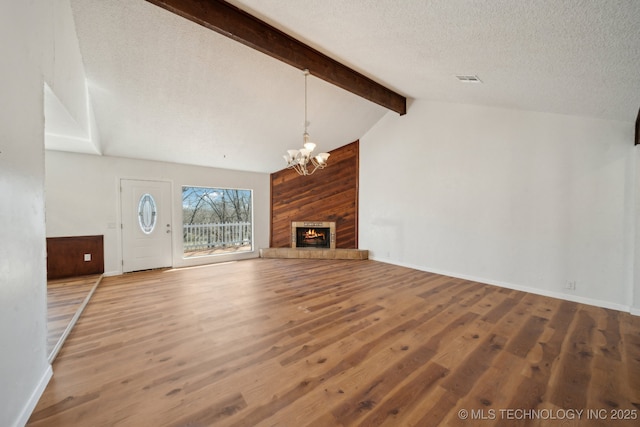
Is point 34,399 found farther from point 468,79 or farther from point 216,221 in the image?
point 216,221

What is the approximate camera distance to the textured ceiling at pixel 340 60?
1.85m

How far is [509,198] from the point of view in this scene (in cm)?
399

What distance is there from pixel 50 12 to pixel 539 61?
4.22 metres

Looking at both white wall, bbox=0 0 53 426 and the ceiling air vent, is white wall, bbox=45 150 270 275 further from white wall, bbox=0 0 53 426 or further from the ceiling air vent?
the ceiling air vent

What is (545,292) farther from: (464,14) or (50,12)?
(50,12)

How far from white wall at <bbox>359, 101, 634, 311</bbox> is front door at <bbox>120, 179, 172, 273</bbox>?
4876 mm

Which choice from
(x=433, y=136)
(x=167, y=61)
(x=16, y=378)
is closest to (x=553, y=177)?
(x=433, y=136)

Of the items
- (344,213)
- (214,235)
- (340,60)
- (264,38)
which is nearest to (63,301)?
(214,235)

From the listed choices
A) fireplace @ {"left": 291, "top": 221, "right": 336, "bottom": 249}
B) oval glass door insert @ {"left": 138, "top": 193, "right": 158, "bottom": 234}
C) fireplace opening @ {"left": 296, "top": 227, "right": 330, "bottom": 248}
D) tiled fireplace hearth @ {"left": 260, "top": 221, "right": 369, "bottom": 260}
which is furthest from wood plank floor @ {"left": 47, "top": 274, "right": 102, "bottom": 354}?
fireplace opening @ {"left": 296, "top": 227, "right": 330, "bottom": 248}

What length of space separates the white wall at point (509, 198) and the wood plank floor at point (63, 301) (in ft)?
17.6

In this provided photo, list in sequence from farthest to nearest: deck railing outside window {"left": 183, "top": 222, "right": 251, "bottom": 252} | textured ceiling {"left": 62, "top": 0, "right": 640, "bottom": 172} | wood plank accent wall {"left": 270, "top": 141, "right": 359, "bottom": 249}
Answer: deck railing outside window {"left": 183, "top": 222, "right": 251, "bottom": 252}
wood plank accent wall {"left": 270, "top": 141, "right": 359, "bottom": 249}
textured ceiling {"left": 62, "top": 0, "right": 640, "bottom": 172}

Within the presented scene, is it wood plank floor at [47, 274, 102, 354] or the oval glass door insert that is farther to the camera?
the oval glass door insert

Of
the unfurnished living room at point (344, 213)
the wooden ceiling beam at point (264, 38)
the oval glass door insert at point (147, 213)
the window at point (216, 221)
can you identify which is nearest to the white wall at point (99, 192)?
the unfurnished living room at point (344, 213)

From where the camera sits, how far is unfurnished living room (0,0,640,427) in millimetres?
1596
